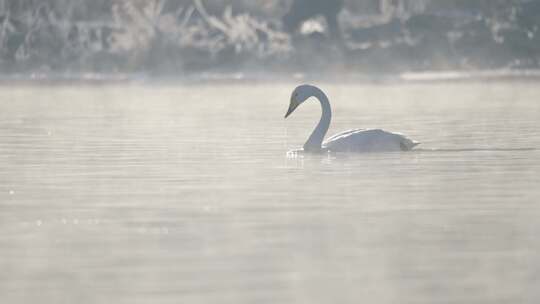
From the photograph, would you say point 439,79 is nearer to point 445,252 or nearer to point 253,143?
point 253,143

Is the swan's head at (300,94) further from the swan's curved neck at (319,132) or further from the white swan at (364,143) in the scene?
the white swan at (364,143)

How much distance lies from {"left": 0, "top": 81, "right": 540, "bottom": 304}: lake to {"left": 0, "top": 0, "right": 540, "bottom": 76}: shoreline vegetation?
2177cm

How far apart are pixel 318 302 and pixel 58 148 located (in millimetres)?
12553

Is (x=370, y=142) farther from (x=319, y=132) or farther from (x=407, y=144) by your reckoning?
(x=319, y=132)

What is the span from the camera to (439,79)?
4675cm

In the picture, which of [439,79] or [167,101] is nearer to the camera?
[167,101]

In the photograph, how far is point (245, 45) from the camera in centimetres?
4856

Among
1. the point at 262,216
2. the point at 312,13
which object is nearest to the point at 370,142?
the point at 262,216

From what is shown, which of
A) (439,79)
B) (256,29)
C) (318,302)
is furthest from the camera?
(256,29)

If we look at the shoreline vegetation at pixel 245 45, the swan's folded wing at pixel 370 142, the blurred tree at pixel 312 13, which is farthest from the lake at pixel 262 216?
the blurred tree at pixel 312 13

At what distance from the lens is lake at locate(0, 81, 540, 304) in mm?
9836

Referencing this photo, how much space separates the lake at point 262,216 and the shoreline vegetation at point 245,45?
21769mm

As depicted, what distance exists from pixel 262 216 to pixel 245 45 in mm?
35630

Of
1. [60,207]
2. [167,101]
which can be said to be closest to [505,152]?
[60,207]
